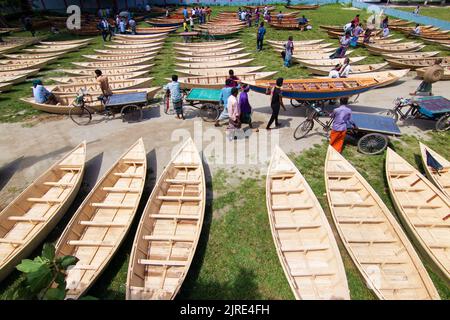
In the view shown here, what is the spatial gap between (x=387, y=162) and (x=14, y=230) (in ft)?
40.3

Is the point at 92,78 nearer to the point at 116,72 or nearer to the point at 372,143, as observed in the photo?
the point at 116,72

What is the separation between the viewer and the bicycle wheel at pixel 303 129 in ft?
33.9

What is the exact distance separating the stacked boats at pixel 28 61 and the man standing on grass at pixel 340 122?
68.7 ft

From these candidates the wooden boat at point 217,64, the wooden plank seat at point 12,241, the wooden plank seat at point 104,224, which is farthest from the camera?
the wooden boat at point 217,64

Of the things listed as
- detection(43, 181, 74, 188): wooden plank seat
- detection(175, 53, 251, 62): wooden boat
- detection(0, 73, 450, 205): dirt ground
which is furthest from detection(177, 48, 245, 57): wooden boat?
detection(43, 181, 74, 188): wooden plank seat

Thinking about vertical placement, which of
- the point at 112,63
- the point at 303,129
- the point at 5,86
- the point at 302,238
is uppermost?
the point at 112,63

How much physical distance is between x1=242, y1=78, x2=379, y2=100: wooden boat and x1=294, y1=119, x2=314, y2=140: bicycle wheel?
163 centimetres

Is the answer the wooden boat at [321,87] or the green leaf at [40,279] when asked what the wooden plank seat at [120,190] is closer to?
the green leaf at [40,279]

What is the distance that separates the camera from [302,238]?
6246 millimetres

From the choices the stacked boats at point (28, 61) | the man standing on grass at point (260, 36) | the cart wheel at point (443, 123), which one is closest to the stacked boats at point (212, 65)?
the man standing on grass at point (260, 36)

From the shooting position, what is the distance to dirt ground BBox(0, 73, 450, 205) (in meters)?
9.39

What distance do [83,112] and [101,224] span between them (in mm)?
8947

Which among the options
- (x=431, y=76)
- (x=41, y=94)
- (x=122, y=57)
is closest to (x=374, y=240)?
(x=431, y=76)
